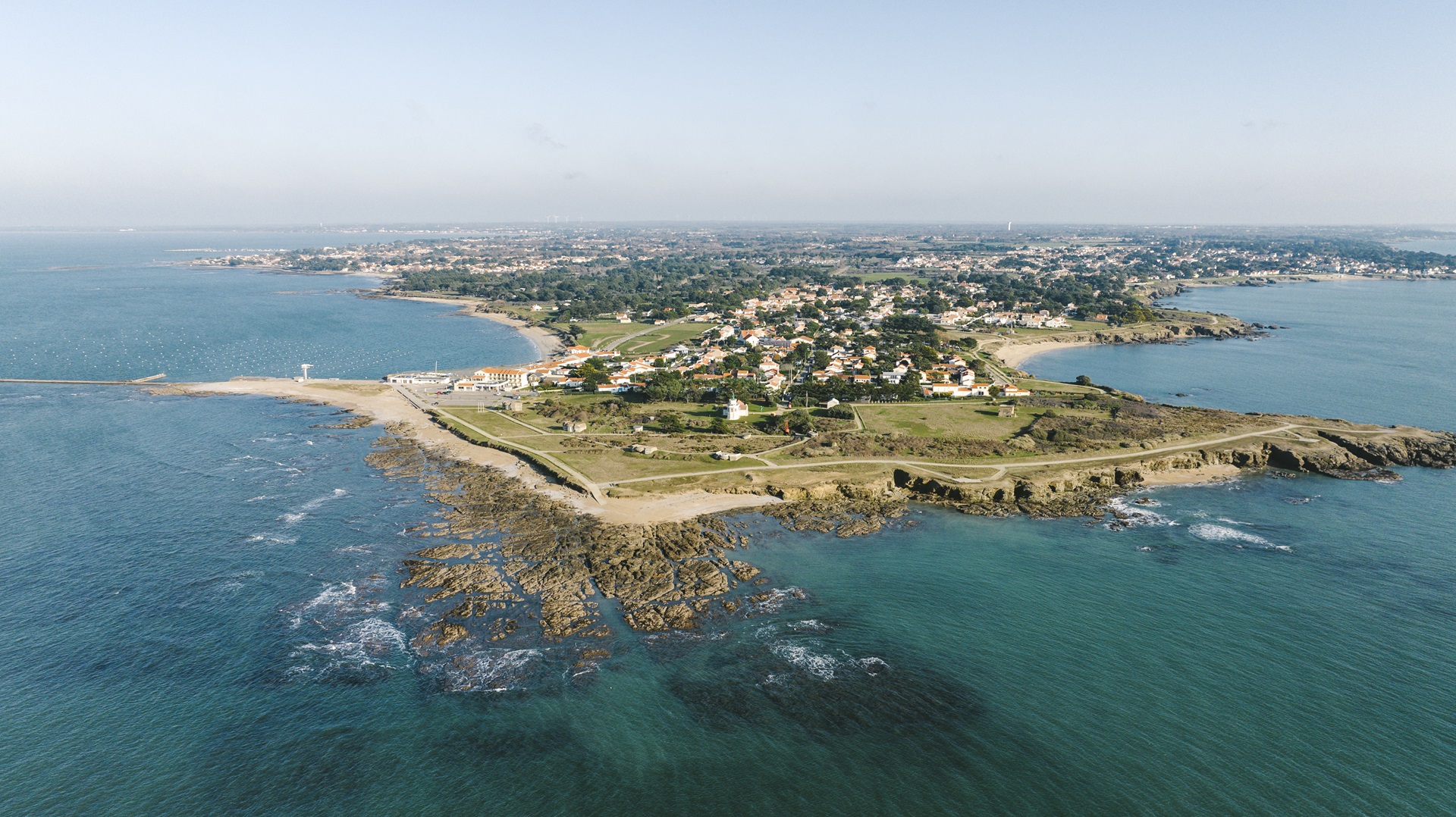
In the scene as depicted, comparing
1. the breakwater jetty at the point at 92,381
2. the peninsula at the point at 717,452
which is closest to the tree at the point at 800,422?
the peninsula at the point at 717,452

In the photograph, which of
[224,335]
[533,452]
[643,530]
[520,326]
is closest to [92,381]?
[224,335]

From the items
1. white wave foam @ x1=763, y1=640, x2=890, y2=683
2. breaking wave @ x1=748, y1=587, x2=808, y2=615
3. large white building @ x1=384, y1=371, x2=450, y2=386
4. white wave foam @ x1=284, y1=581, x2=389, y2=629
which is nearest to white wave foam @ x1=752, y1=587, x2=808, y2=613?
breaking wave @ x1=748, y1=587, x2=808, y2=615

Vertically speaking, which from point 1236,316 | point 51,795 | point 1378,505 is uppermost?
point 1236,316

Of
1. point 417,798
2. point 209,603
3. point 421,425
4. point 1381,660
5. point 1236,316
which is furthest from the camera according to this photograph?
point 1236,316

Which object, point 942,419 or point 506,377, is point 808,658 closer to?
point 942,419

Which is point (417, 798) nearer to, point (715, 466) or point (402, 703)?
point (402, 703)

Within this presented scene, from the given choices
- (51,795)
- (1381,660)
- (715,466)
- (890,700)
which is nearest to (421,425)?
(715,466)
